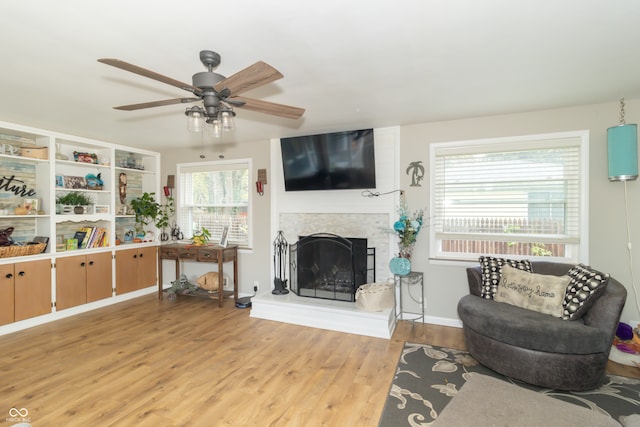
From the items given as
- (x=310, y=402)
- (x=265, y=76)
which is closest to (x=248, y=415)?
(x=310, y=402)

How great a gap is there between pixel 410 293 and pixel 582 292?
165 cm

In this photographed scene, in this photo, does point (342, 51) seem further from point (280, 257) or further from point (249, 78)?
point (280, 257)

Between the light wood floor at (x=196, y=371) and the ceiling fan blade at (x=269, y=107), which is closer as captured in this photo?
the ceiling fan blade at (x=269, y=107)

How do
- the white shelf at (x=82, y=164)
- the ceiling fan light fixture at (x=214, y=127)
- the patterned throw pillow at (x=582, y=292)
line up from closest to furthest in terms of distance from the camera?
the ceiling fan light fixture at (x=214, y=127) → the patterned throw pillow at (x=582, y=292) → the white shelf at (x=82, y=164)

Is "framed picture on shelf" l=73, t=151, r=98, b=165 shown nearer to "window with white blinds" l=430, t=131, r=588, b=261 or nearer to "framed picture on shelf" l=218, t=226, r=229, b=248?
"framed picture on shelf" l=218, t=226, r=229, b=248

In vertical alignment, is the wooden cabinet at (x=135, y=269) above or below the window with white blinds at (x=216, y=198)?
below

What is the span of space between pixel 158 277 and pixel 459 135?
465 centimetres

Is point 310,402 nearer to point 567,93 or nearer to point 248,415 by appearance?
point 248,415

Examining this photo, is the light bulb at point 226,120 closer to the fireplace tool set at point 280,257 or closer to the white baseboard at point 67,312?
the fireplace tool set at point 280,257

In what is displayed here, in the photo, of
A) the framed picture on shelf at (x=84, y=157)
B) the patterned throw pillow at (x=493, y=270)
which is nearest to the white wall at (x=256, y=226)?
the framed picture on shelf at (x=84, y=157)

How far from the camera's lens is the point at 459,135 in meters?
3.45

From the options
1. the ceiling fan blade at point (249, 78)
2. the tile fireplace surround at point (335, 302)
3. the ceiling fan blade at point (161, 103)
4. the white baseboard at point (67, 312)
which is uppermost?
the ceiling fan blade at point (249, 78)

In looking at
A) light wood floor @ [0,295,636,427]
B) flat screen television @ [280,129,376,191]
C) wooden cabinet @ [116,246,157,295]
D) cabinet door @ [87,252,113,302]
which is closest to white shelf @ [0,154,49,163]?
cabinet door @ [87,252,113,302]

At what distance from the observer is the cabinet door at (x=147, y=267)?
4723 millimetres
